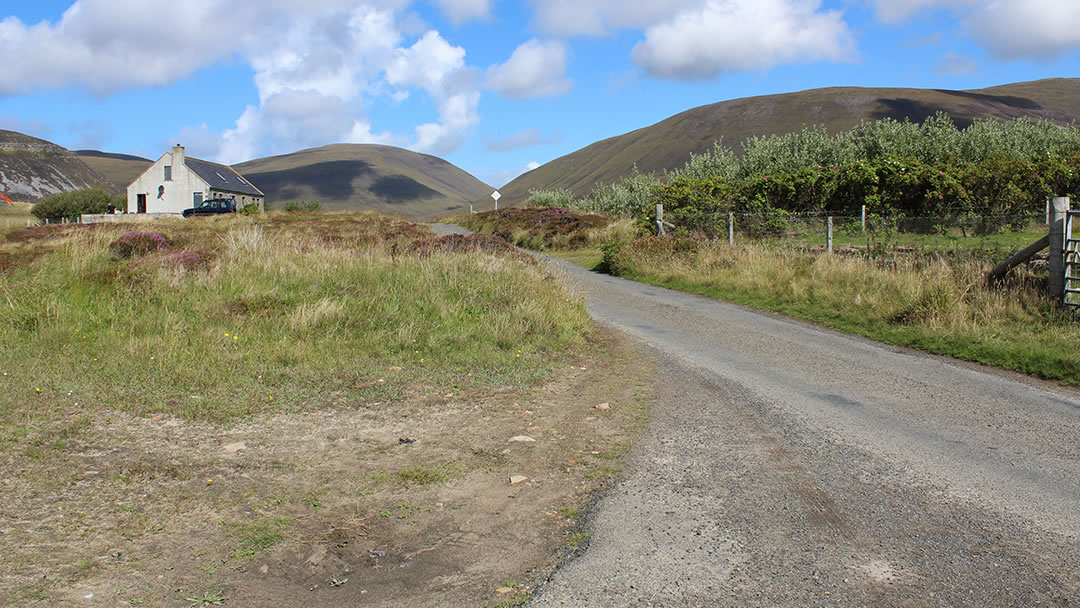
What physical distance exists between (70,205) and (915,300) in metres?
66.7

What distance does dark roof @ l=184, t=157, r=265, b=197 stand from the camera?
222ft

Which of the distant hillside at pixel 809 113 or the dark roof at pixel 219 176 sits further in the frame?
the distant hillside at pixel 809 113

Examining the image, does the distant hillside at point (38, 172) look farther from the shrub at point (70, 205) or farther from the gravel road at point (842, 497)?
the gravel road at point (842, 497)

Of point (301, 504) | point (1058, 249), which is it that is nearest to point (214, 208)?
point (1058, 249)

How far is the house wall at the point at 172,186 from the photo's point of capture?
6706cm

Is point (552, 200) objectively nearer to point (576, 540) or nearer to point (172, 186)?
point (172, 186)

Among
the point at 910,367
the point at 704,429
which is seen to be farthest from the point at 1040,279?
the point at 704,429

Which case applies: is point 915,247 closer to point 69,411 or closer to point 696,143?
point 69,411

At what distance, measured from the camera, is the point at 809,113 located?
157625mm

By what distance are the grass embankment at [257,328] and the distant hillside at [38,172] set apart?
101m

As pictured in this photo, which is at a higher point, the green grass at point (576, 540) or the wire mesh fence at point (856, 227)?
the wire mesh fence at point (856, 227)

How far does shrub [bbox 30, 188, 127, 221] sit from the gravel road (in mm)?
63548

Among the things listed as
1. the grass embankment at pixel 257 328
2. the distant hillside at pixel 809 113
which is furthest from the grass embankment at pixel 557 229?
the distant hillside at pixel 809 113

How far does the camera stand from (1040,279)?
11.7 metres
